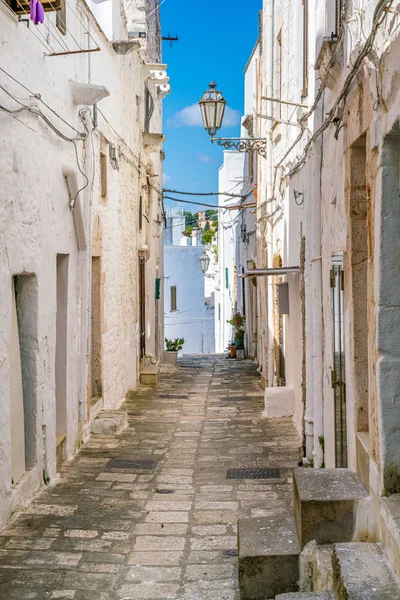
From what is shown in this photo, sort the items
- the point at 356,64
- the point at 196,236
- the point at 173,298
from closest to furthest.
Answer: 1. the point at 356,64
2. the point at 173,298
3. the point at 196,236

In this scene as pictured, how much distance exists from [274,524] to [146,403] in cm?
797

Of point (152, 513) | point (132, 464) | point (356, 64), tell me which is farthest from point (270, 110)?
point (356, 64)

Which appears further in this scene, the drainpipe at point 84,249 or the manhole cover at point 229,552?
the drainpipe at point 84,249

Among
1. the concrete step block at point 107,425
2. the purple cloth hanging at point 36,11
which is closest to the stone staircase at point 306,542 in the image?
the purple cloth hanging at point 36,11

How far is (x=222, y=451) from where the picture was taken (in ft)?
30.8

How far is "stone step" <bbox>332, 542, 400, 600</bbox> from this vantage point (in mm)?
3533

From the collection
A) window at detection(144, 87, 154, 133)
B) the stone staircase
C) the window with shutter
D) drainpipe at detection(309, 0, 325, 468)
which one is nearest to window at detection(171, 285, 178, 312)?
the window with shutter

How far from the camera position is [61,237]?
27.7 ft

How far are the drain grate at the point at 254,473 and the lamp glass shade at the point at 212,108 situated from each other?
625 centimetres

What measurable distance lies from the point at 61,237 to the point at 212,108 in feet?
15.9

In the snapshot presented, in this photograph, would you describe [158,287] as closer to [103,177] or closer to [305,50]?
[103,177]

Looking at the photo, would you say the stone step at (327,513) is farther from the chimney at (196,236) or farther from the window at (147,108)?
the chimney at (196,236)

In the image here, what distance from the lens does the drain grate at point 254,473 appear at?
8.10 meters

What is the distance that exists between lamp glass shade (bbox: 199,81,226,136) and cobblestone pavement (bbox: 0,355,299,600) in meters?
4.78
